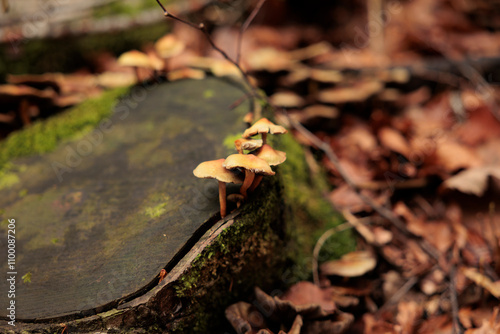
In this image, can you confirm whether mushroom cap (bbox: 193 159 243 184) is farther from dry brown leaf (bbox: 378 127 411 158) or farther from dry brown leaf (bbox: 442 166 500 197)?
dry brown leaf (bbox: 378 127 411 158)

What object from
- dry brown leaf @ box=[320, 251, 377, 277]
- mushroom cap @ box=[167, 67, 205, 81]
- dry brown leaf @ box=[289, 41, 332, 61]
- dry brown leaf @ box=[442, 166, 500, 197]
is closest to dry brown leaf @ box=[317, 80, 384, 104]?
dry brown leaf @ box=[289, 41, 332, 61]

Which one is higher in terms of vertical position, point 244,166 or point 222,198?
point 244,166

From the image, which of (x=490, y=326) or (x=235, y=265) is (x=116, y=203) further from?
(x=490, y=326)

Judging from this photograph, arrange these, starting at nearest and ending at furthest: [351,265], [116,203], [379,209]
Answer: [116,203] < [351,265] < [379,209]

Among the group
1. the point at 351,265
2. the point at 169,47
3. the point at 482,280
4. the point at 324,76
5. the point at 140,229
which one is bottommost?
the point at 482,280

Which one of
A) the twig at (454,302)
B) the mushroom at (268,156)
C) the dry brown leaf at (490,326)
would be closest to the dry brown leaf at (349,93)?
the twig at (454,302)

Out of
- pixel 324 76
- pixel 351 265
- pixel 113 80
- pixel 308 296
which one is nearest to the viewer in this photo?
pixel 308 296

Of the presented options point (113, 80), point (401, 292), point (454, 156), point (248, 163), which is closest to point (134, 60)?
point (113, 80)

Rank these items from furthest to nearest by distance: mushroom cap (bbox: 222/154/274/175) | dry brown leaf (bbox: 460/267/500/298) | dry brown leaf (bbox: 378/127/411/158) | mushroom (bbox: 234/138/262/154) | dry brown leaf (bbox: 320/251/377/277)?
dry brown leaf (bbox: 378/127/411/158)
dry brown leaf (bbox: 320/251/377/277)
dry brown leaf (bbox: 460/267/500/298)
mushroom (bbox: 234/138/262/154)
mushroom cap (bbox: 222/154/274/175)
